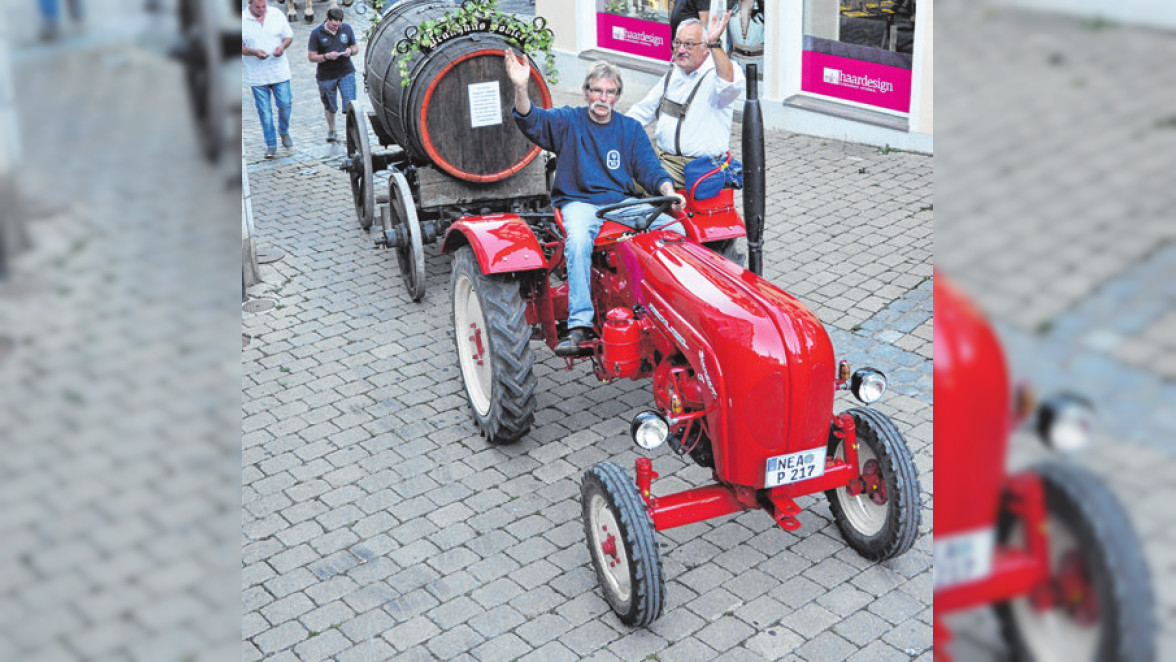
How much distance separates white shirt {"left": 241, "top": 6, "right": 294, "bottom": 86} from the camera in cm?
984

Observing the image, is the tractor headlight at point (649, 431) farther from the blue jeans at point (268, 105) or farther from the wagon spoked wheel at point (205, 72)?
the blue jeans at point (268, 105)

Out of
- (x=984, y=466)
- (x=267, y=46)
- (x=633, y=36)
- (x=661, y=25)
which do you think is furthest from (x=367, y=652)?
(x=633, y=36)

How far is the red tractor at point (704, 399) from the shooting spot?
154 inches

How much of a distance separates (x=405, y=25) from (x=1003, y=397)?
7422 mm

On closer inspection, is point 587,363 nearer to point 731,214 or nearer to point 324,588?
point 731,214

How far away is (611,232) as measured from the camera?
5.18m

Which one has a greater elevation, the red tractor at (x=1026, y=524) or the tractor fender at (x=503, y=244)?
the red tractor at (x=1026, y=524)

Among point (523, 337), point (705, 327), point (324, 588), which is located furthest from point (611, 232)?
point (324, 588)

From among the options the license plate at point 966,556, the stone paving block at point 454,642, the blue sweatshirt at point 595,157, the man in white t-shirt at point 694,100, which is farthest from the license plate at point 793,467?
the license plate at point 966,556

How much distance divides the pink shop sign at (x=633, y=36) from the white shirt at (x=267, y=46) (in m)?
4.38

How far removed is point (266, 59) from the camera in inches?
395

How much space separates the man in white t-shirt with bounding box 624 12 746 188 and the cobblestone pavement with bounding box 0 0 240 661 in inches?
216

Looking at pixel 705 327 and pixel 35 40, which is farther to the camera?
pixel 705 327

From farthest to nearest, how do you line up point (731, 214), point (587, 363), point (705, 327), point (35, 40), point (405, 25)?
point (405, 25) → point (587, 363) → point (731, 214) → point (705, 327) → point (35, 40)
